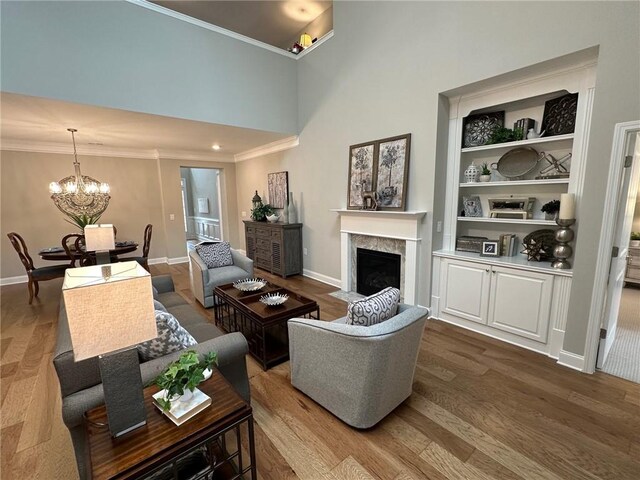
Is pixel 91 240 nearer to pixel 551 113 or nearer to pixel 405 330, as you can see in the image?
pixel 405 330

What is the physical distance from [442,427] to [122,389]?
6.21ft

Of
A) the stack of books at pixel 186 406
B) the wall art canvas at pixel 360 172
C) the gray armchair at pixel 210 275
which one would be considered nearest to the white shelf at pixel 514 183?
the wall art canvas at pixel 360 172

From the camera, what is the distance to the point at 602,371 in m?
2.45

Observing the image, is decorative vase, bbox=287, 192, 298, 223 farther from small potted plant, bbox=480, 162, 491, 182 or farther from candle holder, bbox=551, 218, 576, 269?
candle holder, bbox=551, 218, 576, 269

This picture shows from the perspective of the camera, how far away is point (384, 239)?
12.9 feet

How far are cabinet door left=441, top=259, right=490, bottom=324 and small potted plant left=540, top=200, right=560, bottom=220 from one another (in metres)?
0.78

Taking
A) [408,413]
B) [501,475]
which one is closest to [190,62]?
[408,413]

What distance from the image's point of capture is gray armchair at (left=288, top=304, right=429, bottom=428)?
1669 millimetres

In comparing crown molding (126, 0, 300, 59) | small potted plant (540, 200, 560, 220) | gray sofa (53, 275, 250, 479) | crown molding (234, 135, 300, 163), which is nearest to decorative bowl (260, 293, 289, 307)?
gray sofa (53, 275, 250, 479)

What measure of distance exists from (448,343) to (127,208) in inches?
261

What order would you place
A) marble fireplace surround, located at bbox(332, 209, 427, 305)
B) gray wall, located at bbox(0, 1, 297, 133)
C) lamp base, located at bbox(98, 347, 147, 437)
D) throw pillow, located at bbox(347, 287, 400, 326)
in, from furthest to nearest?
marble fireplace surround, located at bbox(332, 209, 427, 305) < gray wall, located at bbox(0, 1, 297, 133) < throw pillow, located at bbox(347, 287, 400, 326) < lamp base, located at bbox(98, 347, 147, 437)

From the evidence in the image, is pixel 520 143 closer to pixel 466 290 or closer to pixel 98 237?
pixel 466 290

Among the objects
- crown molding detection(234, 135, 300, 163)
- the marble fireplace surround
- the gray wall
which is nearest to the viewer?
the gray wall

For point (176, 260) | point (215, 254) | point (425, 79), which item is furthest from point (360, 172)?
point (176, 260)
